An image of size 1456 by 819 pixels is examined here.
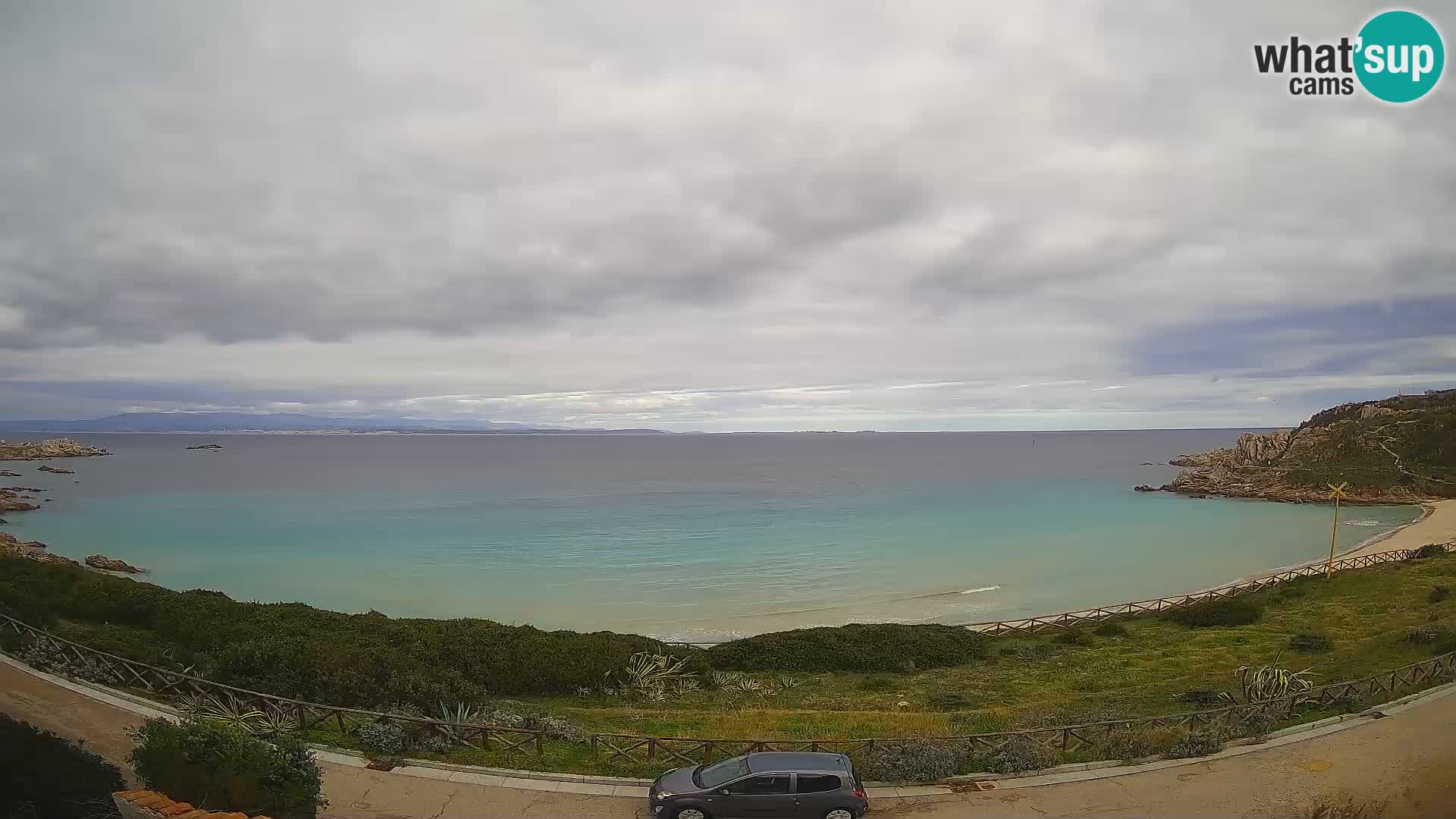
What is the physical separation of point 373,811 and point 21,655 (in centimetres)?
1385

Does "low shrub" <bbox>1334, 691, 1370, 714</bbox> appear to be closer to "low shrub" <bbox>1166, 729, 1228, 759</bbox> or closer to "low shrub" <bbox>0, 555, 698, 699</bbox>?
"low shrub" <bbox>1166, 729, 1228, 759</bbox>

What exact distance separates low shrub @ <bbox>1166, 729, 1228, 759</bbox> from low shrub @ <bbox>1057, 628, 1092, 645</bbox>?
16.7m

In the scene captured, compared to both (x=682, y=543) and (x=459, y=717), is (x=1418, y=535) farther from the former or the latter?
(x=459, y=717)

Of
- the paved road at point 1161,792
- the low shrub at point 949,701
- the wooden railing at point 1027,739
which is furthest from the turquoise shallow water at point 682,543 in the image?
the paved road at point 1161,792

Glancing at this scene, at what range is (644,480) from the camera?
381 feet

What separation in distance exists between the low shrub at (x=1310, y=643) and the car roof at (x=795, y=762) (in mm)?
22017

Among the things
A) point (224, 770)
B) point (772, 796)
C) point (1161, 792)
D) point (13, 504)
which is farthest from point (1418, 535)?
point (13, 504)

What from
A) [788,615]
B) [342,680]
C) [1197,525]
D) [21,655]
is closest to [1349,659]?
[788,615]

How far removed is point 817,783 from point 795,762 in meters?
0.47

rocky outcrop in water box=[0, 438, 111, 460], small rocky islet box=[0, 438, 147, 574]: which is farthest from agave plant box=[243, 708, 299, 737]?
rocky outcrop in water box=[0, 438, 111, 460]

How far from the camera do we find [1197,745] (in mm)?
13320

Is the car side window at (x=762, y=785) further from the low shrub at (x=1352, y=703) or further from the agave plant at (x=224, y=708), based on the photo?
the low shrub at (x=1352, y=703)

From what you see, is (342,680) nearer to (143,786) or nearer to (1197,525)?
(143,786)

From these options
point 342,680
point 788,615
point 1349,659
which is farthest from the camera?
point 788,615
